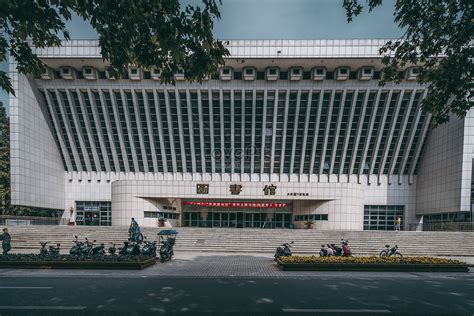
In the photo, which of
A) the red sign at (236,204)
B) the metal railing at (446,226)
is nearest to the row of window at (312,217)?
the red sign at (236,204)

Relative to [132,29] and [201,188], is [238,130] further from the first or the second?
[132,29]

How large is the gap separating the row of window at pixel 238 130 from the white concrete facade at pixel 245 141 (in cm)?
15

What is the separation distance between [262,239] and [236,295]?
15965 mm

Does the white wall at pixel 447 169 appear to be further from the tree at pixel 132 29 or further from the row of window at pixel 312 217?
the tree at pixel 132 29

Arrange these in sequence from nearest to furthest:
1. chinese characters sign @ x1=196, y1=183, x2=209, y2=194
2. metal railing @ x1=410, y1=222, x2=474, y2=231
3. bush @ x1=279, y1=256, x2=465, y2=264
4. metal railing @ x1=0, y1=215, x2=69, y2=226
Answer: bush @ x1=279, y1=256, x2=465, y2=264 < metal railing @ x1=410, y1=222, x2=474, y2=231 < metal railing @ x1=0, y1=215, x2=69, y2=226 < chinese characters sign @ x1=196, y1=183, x2=209, y2=194

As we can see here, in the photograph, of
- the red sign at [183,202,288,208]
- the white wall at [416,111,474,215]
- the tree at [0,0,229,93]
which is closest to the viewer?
the tree at [0,0,229,93]

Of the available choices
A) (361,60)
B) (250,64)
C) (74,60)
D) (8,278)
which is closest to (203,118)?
(250,64)

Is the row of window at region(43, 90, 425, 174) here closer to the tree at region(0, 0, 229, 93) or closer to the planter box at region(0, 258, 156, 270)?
the planter box at region(0, 258, 156, 270)

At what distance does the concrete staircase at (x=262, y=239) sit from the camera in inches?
936

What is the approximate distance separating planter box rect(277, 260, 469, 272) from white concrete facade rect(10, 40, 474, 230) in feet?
70.4

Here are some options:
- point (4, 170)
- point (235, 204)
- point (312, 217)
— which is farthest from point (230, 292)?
point (4, 170)

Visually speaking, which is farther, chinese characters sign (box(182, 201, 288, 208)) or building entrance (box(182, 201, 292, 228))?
building entrance (box(182, 201, 292, 228))

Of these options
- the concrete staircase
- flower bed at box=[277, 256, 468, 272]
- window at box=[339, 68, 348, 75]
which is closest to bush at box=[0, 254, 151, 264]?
the concrete staircase

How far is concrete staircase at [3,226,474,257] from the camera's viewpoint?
2378 cm
